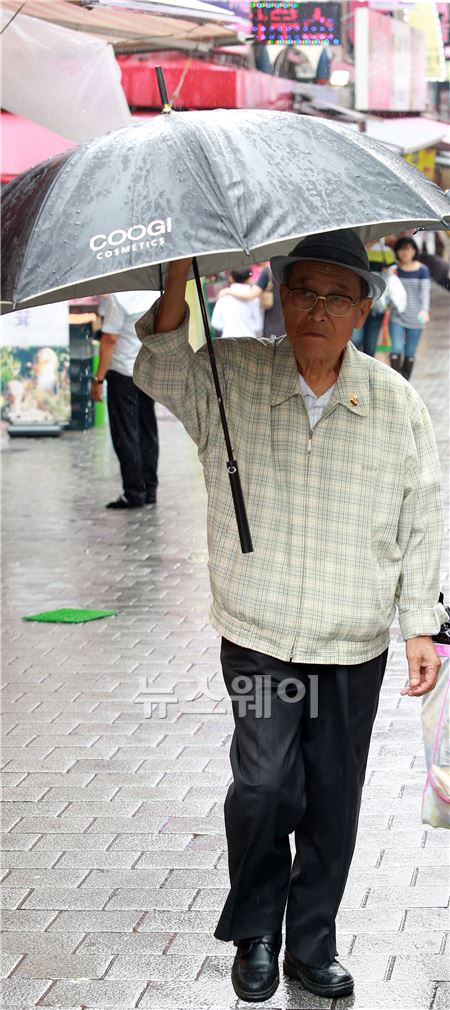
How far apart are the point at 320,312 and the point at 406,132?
21333 mm

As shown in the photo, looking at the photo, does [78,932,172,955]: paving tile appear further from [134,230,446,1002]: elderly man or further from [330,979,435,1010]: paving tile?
[330,979,435,1010]: paving tile

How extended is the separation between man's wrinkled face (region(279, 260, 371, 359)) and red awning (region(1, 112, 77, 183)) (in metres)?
11.6

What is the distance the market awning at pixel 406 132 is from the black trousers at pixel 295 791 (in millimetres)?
19384

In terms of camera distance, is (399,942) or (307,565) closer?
(307,565)

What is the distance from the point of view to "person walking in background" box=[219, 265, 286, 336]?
13703 mm

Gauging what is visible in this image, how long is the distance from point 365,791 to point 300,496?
1.82 m

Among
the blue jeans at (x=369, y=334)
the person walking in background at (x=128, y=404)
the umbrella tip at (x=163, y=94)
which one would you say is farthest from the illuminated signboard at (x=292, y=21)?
the umbrella tip at (x=163, y=94)

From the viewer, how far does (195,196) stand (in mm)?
3172

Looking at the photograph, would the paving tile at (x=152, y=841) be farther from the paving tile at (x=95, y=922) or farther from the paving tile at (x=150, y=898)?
the paving tile at (x=95, y=922)

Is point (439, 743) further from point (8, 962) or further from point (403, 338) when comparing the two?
point (403, 338)

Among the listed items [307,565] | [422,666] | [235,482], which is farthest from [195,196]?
[422,666]

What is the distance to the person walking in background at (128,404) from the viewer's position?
401 inches

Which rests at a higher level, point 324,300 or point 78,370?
point 324,300

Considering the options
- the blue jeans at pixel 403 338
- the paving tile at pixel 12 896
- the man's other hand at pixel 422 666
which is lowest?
the blue jeans at pixel 403 338
